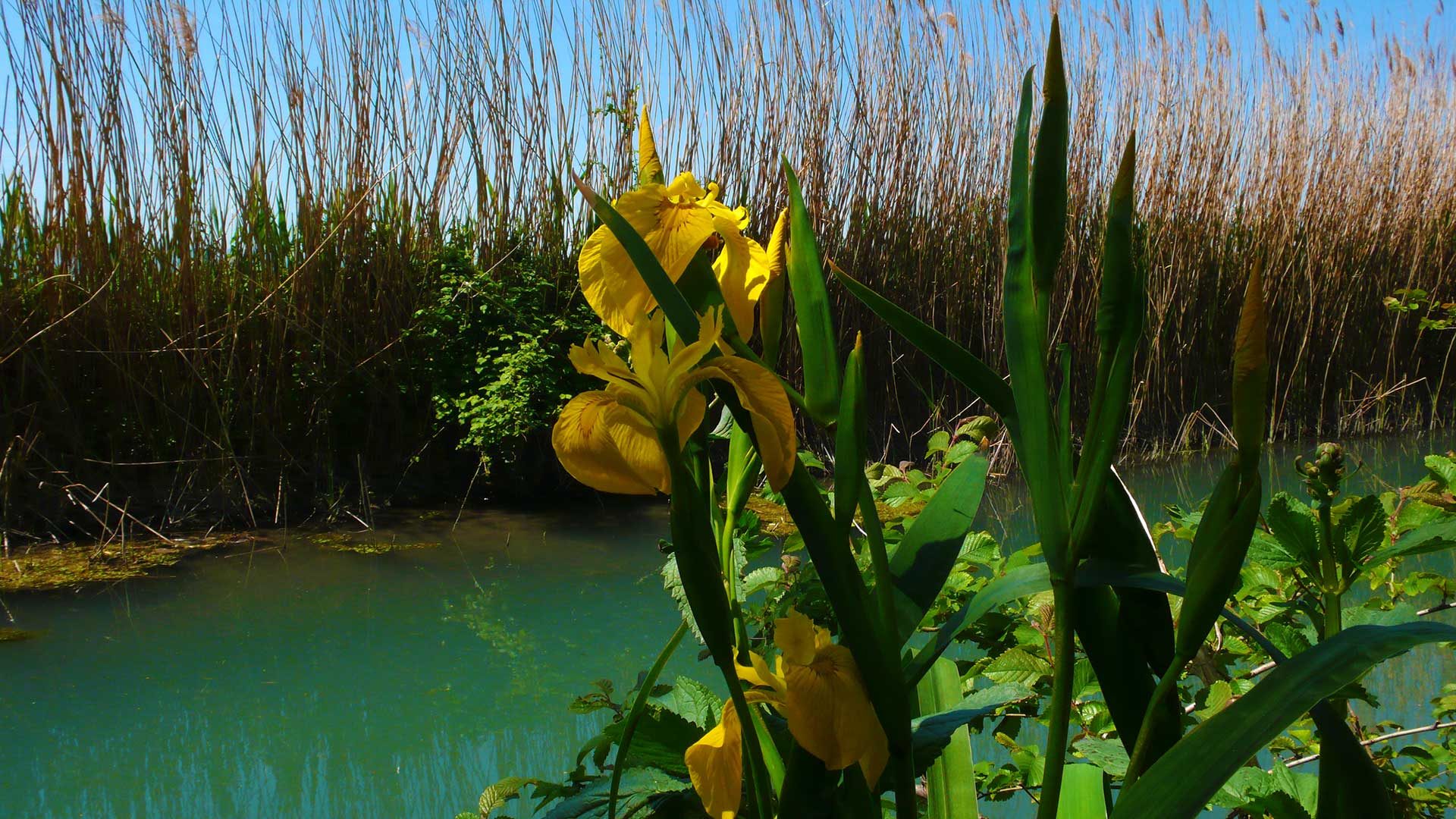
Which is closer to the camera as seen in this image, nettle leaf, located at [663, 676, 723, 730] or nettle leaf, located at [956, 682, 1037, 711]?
nettle leaf, located at [956, 682, 1037, 711]

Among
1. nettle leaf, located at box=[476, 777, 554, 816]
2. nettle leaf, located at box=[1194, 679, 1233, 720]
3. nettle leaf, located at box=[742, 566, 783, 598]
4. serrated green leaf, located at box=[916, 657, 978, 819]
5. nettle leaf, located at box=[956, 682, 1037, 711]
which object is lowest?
nettle leaf, located at box=[476, 777, 554, 816]

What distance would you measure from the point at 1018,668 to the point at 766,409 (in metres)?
0.69

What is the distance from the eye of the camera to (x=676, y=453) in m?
0.37

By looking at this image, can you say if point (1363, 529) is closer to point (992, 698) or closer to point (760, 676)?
point (992, 698)

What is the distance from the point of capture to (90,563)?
9.23ft

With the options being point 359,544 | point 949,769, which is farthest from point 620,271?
point 359,544

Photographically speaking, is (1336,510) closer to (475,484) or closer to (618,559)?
(618,559)

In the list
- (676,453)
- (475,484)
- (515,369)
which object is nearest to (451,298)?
(515,369)

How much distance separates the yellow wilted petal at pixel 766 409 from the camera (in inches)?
13.3

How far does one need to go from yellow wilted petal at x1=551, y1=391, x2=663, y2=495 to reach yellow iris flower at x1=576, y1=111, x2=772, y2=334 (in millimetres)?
43

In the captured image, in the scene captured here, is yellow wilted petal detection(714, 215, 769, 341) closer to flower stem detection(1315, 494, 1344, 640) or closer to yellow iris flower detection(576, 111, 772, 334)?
yellow iris flower detection(576, 111, 772, 334)

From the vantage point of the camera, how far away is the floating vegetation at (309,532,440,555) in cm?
298

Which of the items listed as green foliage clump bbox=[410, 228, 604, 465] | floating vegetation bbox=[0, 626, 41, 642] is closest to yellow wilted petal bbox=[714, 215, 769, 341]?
floating vegetation bbox=[0, 626, 41, 642]

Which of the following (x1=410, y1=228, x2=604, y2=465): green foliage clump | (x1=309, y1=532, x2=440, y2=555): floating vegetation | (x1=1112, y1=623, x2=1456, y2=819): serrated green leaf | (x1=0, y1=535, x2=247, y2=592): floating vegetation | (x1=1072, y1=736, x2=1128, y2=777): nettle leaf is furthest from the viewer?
(x1=410, y1=228, x2=604, y2=465): green foliage clump
